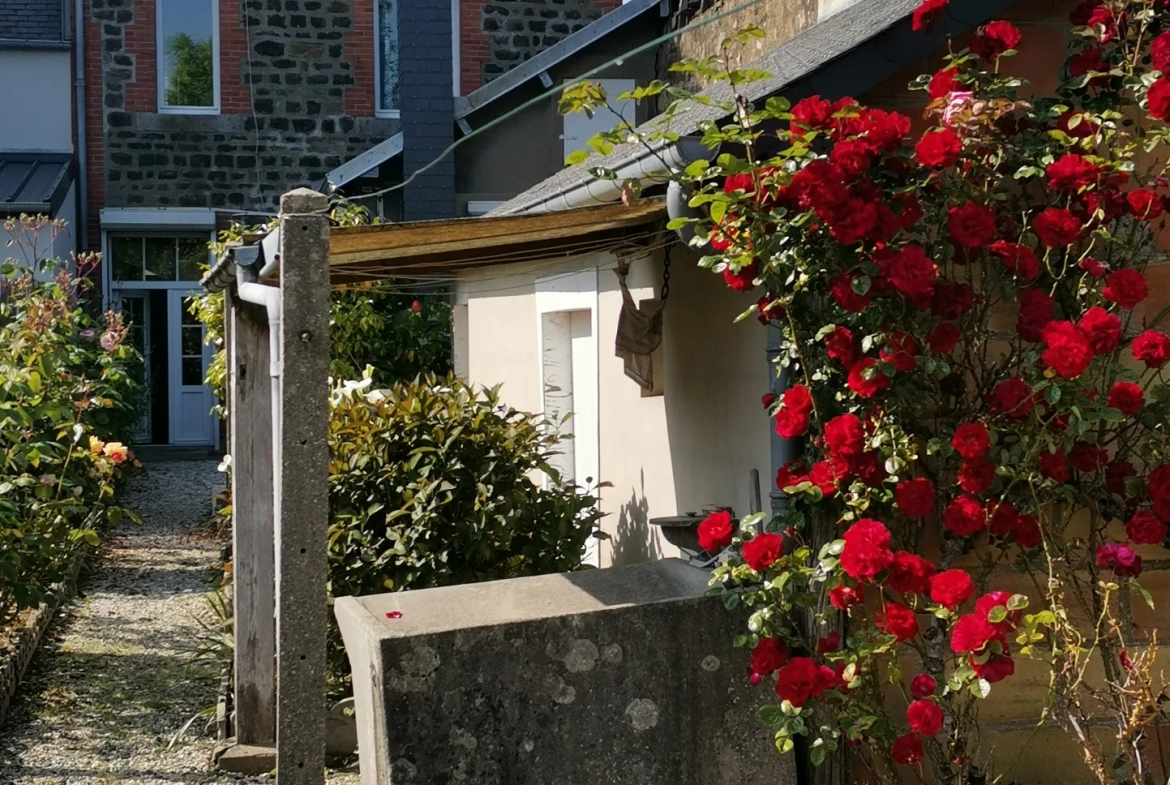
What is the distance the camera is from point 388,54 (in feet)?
56.1

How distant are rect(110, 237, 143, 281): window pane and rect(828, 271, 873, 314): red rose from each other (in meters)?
15.0

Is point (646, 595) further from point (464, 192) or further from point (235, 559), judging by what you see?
point (464, 192)

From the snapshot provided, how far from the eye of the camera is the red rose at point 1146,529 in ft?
11.4

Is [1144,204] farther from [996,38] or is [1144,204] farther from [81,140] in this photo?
[81,140]

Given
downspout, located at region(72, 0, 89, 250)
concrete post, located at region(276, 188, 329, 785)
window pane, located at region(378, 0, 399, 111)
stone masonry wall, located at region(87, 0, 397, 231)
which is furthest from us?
window pane, located at region(378, 0, 399, 111)

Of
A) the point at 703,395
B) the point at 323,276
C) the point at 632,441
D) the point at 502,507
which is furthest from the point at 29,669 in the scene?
the point at 323,276

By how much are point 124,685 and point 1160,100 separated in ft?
17.6

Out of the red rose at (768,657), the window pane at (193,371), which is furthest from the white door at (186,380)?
the red rose at (768,657)

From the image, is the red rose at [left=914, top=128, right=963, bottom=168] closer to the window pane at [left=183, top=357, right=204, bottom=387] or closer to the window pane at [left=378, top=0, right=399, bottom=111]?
the window pane at [left=378, top=0, right=399, bottom=111]

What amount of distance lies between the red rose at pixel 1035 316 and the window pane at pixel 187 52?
49.0ft

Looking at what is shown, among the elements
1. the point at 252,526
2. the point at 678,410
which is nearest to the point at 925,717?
the point at 678,410

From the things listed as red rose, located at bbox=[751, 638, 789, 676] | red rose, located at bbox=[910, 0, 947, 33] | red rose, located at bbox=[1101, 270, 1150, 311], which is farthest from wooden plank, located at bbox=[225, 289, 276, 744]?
red rose, located at bbox=[1101, 270, 1150, 311]

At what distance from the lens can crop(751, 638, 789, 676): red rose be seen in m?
3.46

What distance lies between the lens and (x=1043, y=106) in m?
3.61
